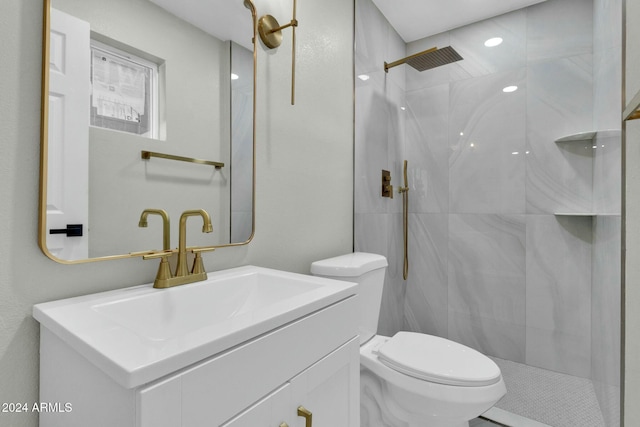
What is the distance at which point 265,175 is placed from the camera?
49.1 inches

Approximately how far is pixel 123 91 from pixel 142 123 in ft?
0.29

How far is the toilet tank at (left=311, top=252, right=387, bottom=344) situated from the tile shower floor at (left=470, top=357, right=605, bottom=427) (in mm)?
827

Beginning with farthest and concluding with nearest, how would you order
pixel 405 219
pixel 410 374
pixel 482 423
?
pixel 405 219, pixel 482 423, pixel 410 374

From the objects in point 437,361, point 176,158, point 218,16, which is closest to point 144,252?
point 176,158

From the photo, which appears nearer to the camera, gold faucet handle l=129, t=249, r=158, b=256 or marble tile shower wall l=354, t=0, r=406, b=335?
gold faucet handle l=129, t=249, r=158, b=256

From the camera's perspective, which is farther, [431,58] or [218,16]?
[431,58]

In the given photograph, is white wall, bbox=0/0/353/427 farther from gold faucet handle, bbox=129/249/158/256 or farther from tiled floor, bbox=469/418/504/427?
tiled floor, bbox=469/418/504/427

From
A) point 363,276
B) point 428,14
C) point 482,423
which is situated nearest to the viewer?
point 363,276

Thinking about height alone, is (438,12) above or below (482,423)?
above

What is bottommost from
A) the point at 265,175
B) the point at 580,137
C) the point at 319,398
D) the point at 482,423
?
the point at 482,423

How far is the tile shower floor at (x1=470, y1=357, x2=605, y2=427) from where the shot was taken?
162 centimetres

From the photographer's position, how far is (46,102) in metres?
0.71
